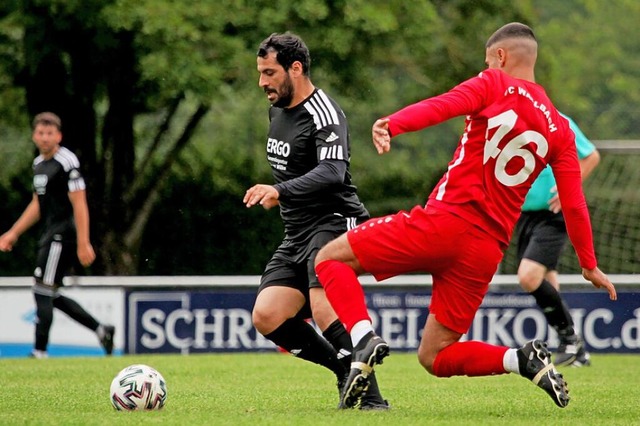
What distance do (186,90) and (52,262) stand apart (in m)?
4.31

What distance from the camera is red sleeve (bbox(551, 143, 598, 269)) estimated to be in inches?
253

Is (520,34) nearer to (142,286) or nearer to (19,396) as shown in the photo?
(19,396)

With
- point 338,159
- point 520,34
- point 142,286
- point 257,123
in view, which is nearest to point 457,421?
point 338,159

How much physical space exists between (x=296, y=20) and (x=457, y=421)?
10275mm

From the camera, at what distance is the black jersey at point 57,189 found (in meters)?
12.0

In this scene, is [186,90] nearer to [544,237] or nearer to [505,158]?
[544,237]

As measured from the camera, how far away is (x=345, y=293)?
20.3ft

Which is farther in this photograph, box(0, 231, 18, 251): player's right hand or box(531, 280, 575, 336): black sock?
box(0, 231, 18, 251): player's right hand

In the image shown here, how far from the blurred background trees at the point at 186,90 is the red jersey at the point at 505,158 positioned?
9.33 meters

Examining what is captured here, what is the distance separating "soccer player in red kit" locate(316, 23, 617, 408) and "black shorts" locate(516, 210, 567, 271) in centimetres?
399

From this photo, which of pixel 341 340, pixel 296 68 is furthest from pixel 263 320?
pixel 296 68

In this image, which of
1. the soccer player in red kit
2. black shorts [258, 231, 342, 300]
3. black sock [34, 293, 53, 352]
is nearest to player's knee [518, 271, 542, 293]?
black shorts [258, 231, 342, 300]

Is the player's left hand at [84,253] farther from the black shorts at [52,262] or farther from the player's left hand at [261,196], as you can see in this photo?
the player's left hand at [261,196]

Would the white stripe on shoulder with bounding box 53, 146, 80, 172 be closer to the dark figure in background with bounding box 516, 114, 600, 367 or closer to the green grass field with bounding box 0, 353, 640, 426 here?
the green grass field with bounding box 0, 353, 640, 426
